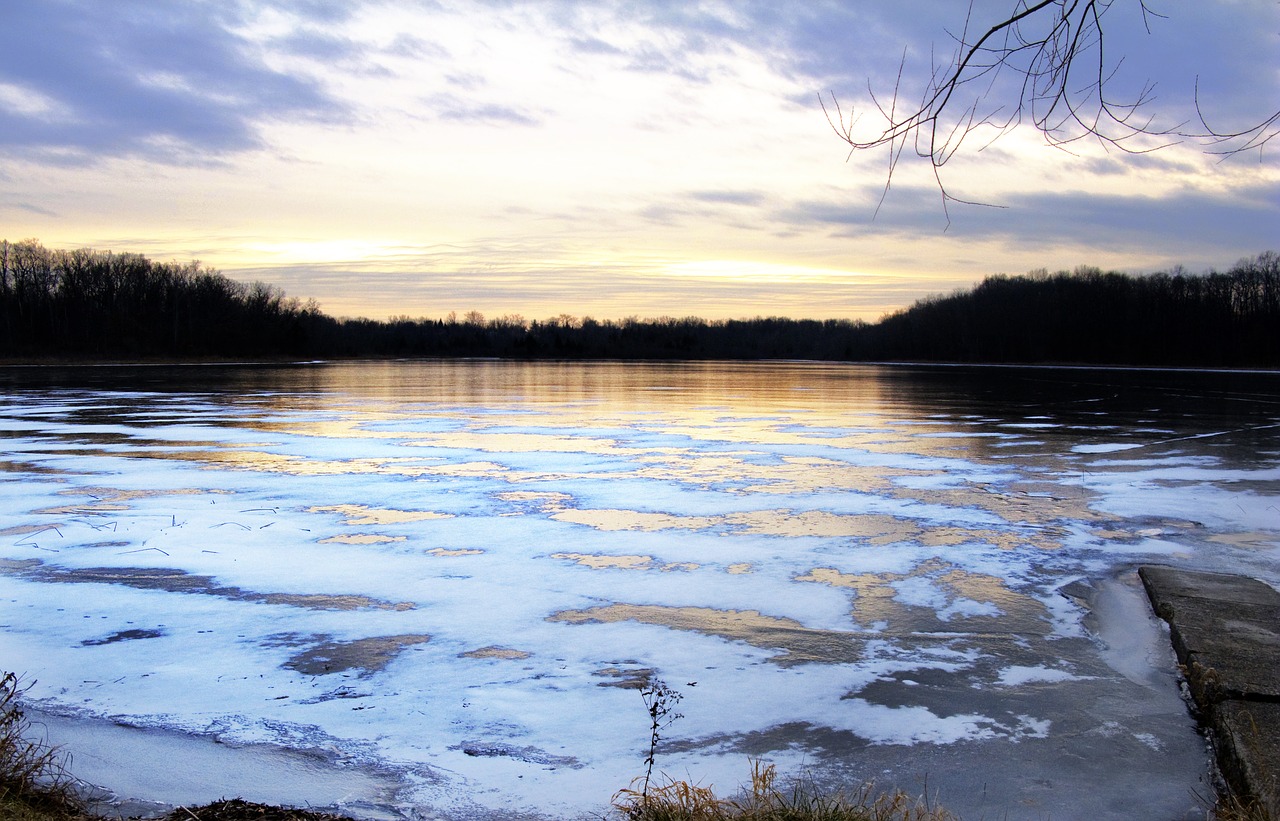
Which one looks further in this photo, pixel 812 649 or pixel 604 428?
pixel 604 428

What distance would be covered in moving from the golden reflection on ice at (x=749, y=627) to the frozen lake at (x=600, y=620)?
0.03 m

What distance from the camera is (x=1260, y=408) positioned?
2366 centimetres

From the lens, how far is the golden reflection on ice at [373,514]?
8.26m

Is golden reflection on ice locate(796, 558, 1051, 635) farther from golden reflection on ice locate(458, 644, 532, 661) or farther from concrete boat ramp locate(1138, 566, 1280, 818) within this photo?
golden reflection on ice locate(458, 644, 532, 661)

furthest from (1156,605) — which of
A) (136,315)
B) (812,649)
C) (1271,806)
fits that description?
(136,315)

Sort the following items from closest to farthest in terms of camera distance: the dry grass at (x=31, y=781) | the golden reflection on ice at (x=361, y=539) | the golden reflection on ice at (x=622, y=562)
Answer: the dry grass at (x=31, y=781) < the golden reflection on ice at (x=622, y=562) < the golden reflection on ice at (x=361, y=539)

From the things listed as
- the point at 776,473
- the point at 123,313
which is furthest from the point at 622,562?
the point at 123,313

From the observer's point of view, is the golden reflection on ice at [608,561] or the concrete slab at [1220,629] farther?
the golden reflection on ice at [608,561]

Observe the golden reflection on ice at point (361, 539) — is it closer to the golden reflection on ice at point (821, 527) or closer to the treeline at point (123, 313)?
the golden reflection on ice at point (821, 527)

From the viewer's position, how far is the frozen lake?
353 centimetres

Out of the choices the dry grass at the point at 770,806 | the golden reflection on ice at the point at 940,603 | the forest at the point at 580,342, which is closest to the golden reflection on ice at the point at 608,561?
the golden reflection on ice at the point at 940,603

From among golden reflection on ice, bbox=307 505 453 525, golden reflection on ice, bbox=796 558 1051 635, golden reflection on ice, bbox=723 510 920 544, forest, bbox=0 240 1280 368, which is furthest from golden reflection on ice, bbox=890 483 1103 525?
forest, bbox=0 240 1280 368

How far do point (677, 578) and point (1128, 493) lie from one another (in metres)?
6.37

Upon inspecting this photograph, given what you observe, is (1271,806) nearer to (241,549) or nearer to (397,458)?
(241,549)
